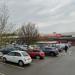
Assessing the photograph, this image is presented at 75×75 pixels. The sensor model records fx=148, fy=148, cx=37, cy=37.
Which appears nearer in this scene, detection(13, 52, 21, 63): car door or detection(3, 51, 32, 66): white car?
detection(3, 51, 32, 66): white car

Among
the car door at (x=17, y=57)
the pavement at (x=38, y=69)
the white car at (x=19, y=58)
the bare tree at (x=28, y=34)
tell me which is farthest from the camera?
the bare tree at (x=28, y=34)

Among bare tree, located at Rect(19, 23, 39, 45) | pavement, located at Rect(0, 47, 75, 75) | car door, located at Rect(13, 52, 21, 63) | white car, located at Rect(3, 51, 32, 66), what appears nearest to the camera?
pavement, located at Rect(0, 47, 75, 75)

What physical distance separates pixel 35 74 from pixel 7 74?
92.7 inches

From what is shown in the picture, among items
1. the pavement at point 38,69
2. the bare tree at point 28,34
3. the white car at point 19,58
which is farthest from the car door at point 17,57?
the bare tree at point 28,34

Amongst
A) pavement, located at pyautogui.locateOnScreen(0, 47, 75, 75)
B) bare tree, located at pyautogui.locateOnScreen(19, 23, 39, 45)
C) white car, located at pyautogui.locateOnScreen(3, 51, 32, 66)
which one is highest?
bare tree, located at pyautogui.locateOnScreen(19, 23, 39, 45)

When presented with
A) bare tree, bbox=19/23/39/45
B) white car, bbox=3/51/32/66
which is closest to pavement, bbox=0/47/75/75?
white car, bbox=3/51/32/66

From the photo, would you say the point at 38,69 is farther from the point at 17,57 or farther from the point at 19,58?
the point at 17,57

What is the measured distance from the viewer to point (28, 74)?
12.6 metres

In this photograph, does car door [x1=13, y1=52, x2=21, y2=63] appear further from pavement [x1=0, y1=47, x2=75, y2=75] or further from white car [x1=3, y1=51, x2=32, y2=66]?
pavement [x1=0, y1=47, x2=75, y2=75]

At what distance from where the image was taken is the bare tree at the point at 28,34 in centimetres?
3481

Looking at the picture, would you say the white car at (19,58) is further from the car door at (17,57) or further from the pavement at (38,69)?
the pavement at (38,69)

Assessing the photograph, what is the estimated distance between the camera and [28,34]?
37969 millimetres

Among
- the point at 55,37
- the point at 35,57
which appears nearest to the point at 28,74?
the point at 35,57

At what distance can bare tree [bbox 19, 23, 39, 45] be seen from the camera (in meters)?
34.8
